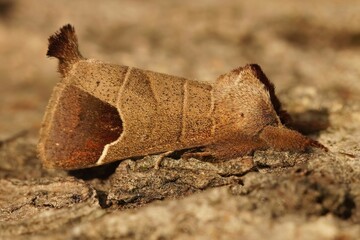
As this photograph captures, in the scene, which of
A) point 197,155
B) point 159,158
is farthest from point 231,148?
point 159,158

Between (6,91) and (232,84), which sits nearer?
(232,84)

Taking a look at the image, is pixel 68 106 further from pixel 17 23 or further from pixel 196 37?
pixel 17 23

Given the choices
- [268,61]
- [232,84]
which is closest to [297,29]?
[268,61]

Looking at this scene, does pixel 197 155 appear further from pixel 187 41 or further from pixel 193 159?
pixel 187 41

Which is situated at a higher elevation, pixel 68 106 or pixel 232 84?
pixel 232 84

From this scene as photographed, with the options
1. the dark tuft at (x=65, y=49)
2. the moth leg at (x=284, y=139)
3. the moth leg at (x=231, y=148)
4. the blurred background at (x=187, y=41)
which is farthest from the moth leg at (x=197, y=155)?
the blurred background at (x=187, y=41)

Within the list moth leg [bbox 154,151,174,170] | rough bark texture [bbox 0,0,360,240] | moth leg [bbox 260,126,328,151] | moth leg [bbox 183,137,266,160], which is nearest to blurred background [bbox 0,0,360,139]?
rough bark texture [bbox 0,0,360,240]

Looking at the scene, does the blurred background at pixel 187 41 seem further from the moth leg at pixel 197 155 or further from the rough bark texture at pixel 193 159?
the moth leg at pixel 197 155

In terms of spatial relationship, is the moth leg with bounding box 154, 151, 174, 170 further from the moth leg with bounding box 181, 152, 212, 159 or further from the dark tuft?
the dark tuft
